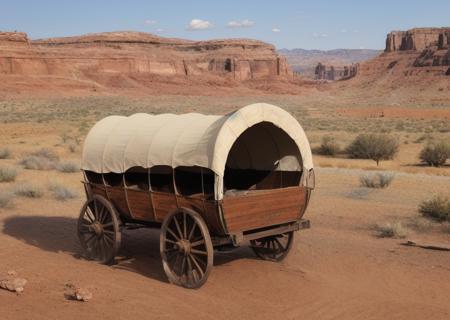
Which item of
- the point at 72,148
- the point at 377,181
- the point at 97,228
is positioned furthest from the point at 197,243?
the point at 72,148

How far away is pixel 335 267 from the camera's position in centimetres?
863

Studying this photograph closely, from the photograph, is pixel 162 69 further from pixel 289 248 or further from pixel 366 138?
pixel 289 248

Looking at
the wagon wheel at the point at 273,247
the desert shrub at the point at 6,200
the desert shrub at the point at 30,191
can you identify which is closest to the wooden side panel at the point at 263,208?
the wagon wheel at the point at 273,247

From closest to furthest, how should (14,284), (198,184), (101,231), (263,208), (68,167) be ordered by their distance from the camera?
(14,284), (263,208), (101,231), (198,184), (68,167)

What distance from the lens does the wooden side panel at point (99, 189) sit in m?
8.93

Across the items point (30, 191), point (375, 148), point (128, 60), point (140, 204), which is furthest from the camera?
point (128, 60)

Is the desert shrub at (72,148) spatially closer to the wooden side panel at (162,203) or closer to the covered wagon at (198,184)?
the covered wagon at (198,184)

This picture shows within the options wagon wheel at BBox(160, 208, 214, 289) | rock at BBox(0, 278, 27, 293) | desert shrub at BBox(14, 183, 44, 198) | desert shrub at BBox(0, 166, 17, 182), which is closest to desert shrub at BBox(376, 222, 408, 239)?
wagon wheel at BBox(160, 208, 214, 289)

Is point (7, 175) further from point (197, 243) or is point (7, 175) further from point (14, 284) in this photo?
point (197, 243)

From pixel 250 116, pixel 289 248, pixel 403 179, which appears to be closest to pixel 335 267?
pixel 289 248

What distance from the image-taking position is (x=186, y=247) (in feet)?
24.7

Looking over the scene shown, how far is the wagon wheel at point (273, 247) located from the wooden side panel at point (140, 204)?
68.9 inches

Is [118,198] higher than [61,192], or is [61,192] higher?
[118,198]

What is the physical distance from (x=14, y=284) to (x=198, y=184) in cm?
312
